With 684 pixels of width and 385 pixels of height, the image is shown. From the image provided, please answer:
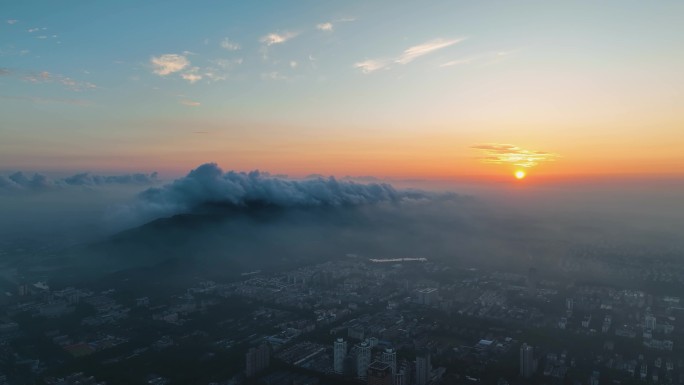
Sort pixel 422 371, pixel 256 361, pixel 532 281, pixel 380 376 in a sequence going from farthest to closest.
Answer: pixel 532 281 → pixel 256 361 → pixel 422 371 → pixel 380 376

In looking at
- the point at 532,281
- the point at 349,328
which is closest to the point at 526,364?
the point at 349,328

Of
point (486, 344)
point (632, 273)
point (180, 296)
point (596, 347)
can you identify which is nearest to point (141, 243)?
point (180, 296)

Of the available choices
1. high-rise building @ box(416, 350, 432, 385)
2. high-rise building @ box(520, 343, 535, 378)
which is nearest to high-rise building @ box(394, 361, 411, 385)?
high-rise building @ box(416, 350, 432, 385)

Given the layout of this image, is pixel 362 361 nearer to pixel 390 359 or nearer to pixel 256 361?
pixel 390 359

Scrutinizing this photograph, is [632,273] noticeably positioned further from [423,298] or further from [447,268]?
[423,298]

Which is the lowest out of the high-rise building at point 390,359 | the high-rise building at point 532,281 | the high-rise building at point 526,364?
the high-rise building at point 532,281

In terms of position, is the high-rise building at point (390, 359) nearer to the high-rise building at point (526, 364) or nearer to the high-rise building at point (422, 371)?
the high-rise building at point (422, 371)

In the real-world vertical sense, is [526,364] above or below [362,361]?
below

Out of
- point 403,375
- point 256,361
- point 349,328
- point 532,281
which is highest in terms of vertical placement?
point 403,375

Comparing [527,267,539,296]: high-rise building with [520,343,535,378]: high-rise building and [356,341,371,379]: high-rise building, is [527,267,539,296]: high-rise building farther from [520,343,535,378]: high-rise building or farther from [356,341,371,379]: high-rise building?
[356,341,371,379]: high-rise building

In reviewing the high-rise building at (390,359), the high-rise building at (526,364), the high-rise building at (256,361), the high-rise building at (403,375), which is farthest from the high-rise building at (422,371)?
the high-rise building at (256,361)
